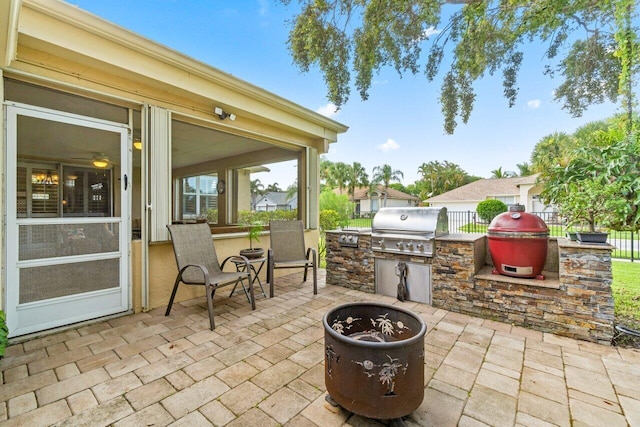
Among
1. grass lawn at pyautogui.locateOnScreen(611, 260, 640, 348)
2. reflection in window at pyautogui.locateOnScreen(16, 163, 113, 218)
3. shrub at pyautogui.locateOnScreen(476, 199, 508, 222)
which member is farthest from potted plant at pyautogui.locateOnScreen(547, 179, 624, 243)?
shrub at pyautogui.locateOnScreen(476, 199, 508, 222)

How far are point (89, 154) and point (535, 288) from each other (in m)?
4.92

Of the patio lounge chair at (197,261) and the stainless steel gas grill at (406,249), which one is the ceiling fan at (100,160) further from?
the stainless steel gas grill at (406,249)

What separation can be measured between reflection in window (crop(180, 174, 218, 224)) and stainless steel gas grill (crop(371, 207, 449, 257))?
4311 mm

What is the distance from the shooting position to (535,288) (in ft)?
9.20

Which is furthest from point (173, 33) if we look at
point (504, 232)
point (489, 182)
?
point (489, 182)

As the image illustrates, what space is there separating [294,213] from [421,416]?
14.1 ft

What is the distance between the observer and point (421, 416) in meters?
1.57

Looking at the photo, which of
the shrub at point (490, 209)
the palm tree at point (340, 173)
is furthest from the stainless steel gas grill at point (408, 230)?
the palm tree at point (340, 173)

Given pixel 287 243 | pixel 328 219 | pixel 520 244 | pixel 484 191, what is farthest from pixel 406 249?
pixel 484 191

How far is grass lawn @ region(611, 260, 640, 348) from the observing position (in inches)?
102

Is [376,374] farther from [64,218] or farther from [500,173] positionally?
[500,173]

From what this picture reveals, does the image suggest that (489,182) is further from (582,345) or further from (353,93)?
(582,345)

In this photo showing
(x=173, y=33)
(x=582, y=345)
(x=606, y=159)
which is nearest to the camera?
(x=582, y=345)

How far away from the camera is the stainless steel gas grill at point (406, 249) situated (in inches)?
138
